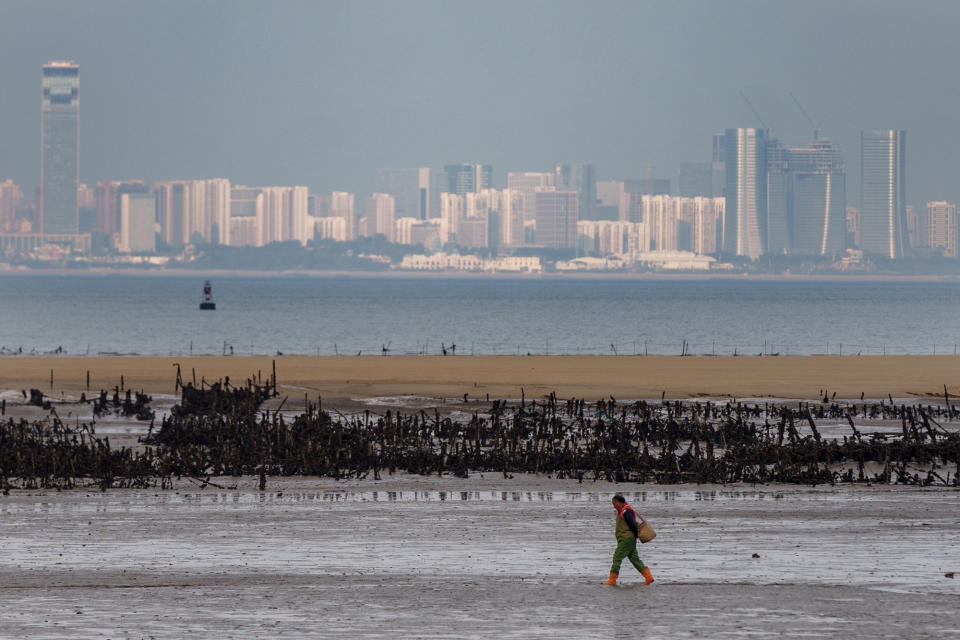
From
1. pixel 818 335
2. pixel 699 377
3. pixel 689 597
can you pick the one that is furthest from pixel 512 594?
pixel 818 335

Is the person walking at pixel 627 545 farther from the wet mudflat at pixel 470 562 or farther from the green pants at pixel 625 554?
the wet mudflat at pixel 470 562

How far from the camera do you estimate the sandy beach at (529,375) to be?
45.8 meters

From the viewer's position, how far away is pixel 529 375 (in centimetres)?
5394

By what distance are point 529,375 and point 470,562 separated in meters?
37.0

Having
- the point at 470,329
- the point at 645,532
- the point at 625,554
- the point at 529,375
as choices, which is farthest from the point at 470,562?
the point at 470,329

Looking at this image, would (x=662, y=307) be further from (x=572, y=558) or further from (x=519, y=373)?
(x=572, y=558)

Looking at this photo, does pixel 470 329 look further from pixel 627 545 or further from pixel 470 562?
pixel 627 545

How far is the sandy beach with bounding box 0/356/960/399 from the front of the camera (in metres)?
45.8

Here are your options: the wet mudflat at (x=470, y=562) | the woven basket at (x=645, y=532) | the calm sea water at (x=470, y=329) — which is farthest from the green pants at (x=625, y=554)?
the calm sea water at (x=470, y=329)

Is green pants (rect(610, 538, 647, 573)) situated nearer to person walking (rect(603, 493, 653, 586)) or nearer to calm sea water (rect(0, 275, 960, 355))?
person walking (rect(603, 493, 653, 586))

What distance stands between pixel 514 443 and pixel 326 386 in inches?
871

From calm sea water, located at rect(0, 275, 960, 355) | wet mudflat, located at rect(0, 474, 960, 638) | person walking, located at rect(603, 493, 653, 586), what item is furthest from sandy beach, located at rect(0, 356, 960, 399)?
person walking, located at rect(603, 493, 653, 586)

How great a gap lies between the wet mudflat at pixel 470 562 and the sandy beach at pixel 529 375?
1954cm

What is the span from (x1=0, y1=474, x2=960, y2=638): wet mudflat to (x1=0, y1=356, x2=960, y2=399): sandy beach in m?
19.5
